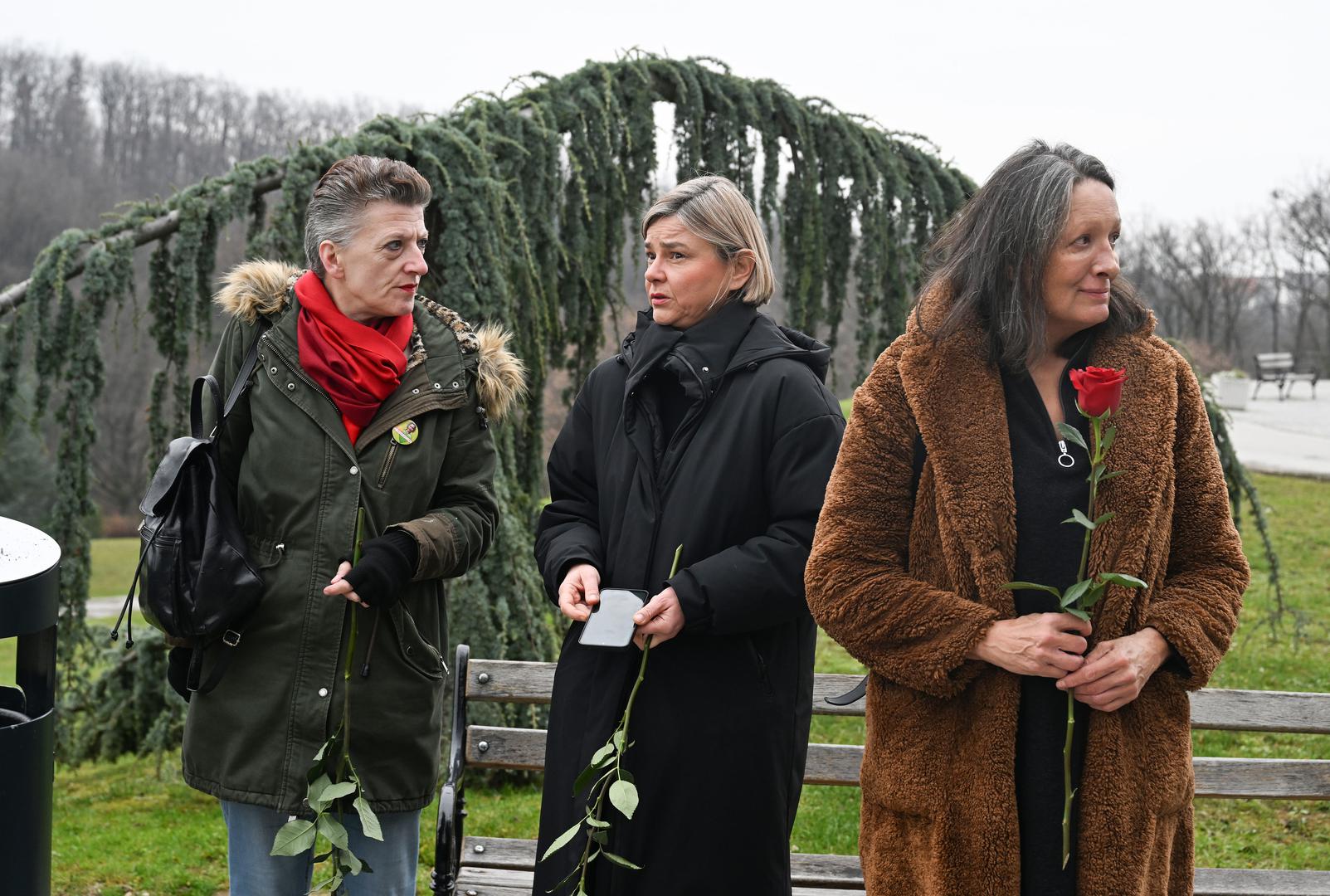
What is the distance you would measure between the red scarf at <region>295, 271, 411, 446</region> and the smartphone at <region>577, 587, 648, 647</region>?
737mm

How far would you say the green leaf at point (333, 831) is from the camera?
99.5 inches

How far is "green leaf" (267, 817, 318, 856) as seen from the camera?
2535 millimetres

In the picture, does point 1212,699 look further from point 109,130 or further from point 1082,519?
point 109,130

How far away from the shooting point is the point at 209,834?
18.5 feet

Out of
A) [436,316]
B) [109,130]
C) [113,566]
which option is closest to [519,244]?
[436,316]

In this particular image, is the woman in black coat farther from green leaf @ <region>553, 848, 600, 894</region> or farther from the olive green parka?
the olive green parka

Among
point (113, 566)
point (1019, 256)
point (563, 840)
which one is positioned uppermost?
Result: point (1019, 256)

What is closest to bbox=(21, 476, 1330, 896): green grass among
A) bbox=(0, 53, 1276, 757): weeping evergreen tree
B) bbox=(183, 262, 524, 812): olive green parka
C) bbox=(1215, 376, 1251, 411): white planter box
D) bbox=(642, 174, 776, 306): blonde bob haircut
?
bbox=(0, 53, 1276, 757): weeping evergreen tree

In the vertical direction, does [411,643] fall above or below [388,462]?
below

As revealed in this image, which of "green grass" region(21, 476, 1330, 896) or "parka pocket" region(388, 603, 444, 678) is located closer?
"parka pocket" region(388, 603, 444, 678)

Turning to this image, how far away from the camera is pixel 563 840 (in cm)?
242

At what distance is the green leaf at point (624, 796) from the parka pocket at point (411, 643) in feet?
2.00

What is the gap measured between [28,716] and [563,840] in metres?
1.17

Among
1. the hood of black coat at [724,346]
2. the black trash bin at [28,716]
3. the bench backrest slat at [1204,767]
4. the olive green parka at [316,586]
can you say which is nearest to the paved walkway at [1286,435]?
the bench backrest slat at [1204,767]
